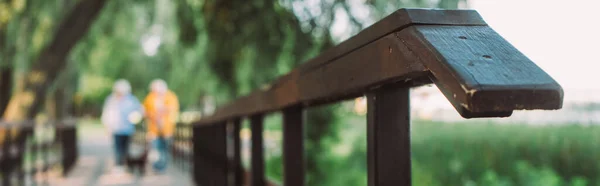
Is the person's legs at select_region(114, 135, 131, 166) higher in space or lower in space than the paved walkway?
higher

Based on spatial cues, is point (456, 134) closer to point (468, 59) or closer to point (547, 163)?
point (547, 163)

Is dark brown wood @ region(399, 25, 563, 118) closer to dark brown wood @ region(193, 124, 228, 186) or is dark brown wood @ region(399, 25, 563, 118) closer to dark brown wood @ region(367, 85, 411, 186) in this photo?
dark brown wood @ region(367, 85, 411, 186)

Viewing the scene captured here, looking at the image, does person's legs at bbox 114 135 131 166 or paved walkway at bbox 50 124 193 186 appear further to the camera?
person's legs at bbox 114 135 131 166

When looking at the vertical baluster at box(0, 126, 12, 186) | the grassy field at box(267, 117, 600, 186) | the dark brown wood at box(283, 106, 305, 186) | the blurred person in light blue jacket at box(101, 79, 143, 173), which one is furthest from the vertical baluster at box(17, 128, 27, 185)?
the dark brown wood at box(283, 106, 305, 186)

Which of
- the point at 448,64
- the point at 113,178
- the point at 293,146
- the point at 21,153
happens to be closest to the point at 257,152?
the point at 293,146

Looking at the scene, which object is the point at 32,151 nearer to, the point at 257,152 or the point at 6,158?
the point at 6,158

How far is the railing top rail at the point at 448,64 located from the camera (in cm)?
93

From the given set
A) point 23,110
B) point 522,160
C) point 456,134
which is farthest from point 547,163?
point 23,110

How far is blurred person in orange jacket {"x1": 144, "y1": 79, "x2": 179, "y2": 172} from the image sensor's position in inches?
383

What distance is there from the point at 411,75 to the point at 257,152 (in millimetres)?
2089

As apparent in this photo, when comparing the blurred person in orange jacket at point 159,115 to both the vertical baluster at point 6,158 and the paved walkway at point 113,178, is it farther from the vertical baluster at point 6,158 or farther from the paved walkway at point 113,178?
the vertical baluster at point 6,158

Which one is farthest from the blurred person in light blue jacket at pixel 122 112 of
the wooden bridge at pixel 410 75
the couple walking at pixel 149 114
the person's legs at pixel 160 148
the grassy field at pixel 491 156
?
the wooden bridge at pixel 410 75

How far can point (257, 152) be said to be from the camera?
3170mm

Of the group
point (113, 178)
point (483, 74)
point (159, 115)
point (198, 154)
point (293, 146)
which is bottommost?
point (113, 178)
